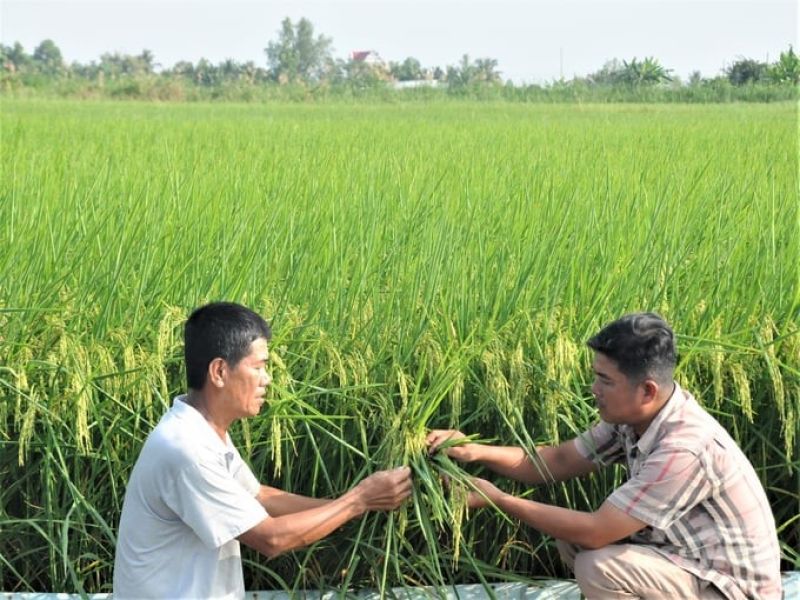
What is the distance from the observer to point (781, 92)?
18766 millimetres

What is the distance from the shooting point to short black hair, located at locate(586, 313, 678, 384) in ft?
8.07

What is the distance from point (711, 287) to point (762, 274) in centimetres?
25

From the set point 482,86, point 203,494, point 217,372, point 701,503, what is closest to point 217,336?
point 217,372

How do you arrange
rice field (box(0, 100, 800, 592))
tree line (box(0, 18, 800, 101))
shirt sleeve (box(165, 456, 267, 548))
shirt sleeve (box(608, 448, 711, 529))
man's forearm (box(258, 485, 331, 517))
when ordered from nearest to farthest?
1. shirt sleeve (box(165, 456, 267, 548))
2. shirt sleeve (box(608, 448, 711, 529))
3. man's forearm (box(258, 485, 331, 517))
4. rice field (box(0, 100, 800, 592))
5. tree line (box(0, 18, 800, 101))

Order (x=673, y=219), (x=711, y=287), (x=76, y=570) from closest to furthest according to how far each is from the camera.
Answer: (x=76, y=570) < (x=711, y=287) < (x=673, y=219)

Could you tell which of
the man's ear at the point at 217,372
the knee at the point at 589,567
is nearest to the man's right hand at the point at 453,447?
the knee at the point at 589,567

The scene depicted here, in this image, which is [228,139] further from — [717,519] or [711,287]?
[717,519]

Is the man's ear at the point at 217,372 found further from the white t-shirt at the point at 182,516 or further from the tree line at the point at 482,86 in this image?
the tree line at the point at 482,86

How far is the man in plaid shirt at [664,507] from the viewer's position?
2.45 meters

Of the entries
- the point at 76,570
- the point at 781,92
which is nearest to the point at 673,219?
the point at 76,570

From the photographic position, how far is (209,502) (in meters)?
2.29

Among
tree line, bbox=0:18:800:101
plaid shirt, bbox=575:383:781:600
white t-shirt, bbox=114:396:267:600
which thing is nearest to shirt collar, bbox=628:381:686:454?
plaid shirt, bbox=575:383:781:600

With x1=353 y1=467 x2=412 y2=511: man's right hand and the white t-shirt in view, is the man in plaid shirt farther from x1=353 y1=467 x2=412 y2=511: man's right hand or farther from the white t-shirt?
the white t-shirt

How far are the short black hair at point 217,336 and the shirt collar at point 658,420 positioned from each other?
0.84m
